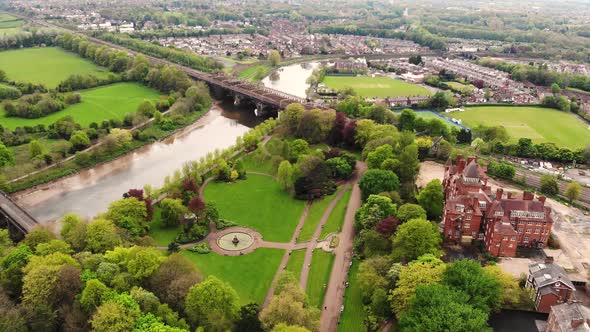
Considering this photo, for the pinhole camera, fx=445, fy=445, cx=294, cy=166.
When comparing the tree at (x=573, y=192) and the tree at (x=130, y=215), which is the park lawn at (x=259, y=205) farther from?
the tree at (x=573, y=192)

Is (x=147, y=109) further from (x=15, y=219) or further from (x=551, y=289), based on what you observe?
(x=551, y=289)

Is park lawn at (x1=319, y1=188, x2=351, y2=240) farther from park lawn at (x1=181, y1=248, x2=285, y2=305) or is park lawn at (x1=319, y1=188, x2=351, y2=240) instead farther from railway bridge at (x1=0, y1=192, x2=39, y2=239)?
railway bridge at (x1=0, y1=192, x2=39, y2=239)

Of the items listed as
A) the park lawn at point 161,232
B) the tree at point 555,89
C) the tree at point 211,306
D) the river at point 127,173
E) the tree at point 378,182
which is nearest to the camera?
the tree at point 211,306

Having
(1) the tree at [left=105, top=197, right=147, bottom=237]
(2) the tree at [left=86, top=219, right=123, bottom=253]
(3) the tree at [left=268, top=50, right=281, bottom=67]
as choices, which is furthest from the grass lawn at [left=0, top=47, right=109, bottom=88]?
(2) the tree at [left=86, top=219, right=123, bottom=253]

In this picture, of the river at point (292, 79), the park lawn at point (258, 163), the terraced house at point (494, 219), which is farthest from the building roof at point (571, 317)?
the river at point (292, 79)

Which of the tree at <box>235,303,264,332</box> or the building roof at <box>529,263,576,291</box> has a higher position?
the building roof at <box>529,263,576,291</box>

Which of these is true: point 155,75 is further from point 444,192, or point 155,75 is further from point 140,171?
point 444,192

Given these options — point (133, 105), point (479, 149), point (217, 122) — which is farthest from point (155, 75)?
point (479, 149)
